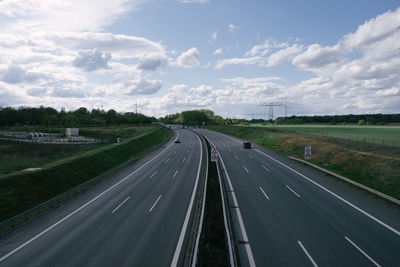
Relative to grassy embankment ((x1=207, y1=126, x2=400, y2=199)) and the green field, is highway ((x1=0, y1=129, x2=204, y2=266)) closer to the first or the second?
grassy embankment ((x1=207, y1=126, x2=400, y2=199))

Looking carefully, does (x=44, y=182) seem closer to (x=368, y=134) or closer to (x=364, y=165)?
(x=364, y=165)

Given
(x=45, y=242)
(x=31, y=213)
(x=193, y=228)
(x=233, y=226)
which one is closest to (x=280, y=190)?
(x=233, y=226)

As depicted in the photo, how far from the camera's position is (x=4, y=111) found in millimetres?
124688

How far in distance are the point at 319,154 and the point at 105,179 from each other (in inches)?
1261

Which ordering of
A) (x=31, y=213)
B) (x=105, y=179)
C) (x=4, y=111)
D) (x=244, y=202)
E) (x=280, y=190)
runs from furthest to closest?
1. (x=4, y=111)
2. (x=105, y=179)
3. (x=280, y=190)
4. (x=244, y=202)
5. (x=31, y=213)

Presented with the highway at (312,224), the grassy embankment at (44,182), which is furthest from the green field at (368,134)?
the grassy embankment at (44,182)

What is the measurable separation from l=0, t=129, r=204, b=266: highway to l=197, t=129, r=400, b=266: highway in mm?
4076

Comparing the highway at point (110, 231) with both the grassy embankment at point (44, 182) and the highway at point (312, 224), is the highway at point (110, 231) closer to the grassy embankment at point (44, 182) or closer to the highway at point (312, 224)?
the grassy embankment at point (44, 182)

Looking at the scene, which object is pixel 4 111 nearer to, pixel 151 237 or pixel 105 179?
pixel 105 179

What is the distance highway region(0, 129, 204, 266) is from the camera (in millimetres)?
11250

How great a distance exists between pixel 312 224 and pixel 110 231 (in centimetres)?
1235

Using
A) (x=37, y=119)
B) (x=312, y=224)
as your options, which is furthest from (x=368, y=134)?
(x=37, y=119)

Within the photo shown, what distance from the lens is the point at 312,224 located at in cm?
1435

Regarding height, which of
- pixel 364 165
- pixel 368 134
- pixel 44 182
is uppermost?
pixel 368 134
